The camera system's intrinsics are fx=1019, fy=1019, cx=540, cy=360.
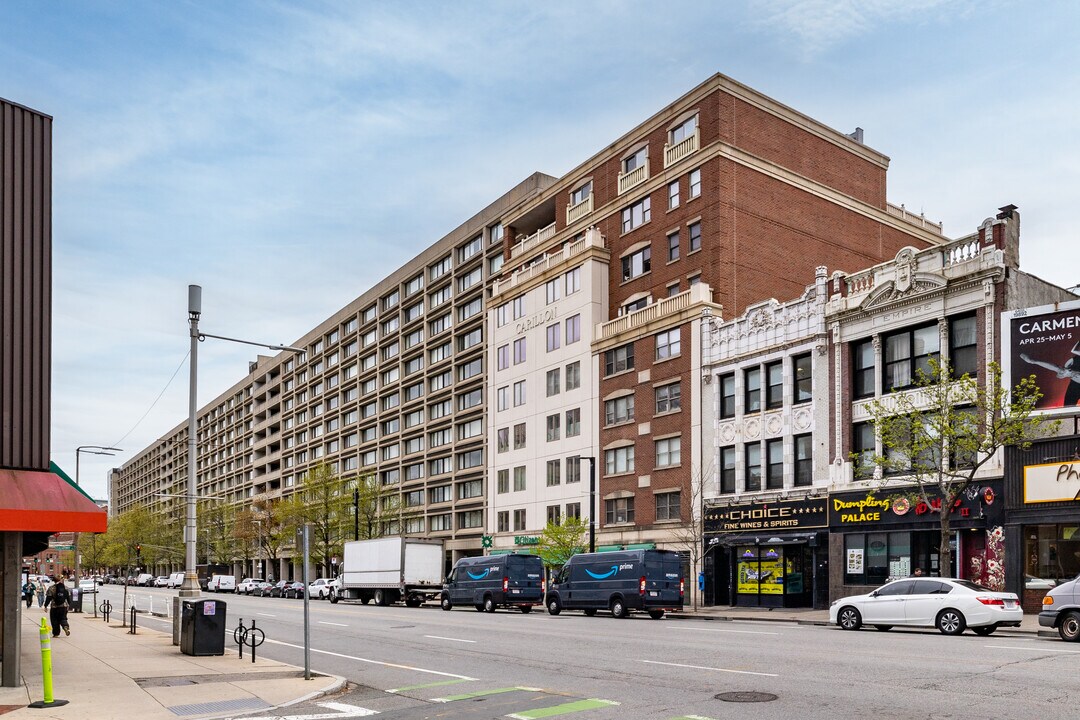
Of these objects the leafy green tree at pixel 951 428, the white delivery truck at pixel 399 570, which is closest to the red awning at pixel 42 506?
the leafy green tree at pixel 951 428

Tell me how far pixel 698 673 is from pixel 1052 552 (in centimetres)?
2035

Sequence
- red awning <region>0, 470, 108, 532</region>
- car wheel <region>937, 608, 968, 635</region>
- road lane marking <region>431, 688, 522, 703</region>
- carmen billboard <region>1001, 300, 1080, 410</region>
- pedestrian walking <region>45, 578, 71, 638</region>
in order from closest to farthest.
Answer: road lane marking <region>431, 688, 522, 703</region>
red awning <region>0, 470, 108, 532</region>
car wheel <region>937, 608, 968, 635</region>
pedestrian walking <region>45, 578, 71, 638</region>
carmen billboard <region>1001, 300, 1080, 410</region>

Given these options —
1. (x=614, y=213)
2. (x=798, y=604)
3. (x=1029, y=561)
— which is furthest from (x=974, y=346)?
(x=614, y=213)

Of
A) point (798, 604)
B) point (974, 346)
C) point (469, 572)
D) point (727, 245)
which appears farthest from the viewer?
point (727, 245)

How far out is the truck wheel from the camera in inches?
1444

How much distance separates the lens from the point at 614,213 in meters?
58.1

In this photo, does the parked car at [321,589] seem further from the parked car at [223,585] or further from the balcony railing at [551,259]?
the parked car at [223,585]

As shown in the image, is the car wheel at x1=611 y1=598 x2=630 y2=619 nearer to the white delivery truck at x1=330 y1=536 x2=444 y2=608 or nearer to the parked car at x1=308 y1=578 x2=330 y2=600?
the white delivery truck at x1=330 y1=536 x2=444 y2=608

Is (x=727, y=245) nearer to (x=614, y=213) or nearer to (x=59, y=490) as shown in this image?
(x=614, y=213)

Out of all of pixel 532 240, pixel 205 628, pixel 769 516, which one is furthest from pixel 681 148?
pixel 205 628

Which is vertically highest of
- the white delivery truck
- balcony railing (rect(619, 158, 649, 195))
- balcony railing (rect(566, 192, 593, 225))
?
balcony railing (rect(619, 158, 649, 195))

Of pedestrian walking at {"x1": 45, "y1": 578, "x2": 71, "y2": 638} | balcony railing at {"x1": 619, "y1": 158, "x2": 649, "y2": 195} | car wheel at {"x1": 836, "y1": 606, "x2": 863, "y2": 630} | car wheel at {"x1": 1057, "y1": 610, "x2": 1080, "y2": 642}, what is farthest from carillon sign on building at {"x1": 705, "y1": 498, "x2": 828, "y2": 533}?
pedestrian walking at {"x1": 45, "y1": 578, "x2": 71, "y2": 638}

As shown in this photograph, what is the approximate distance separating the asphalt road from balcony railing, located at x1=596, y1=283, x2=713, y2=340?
916 inches

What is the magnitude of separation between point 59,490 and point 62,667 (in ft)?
18.2
